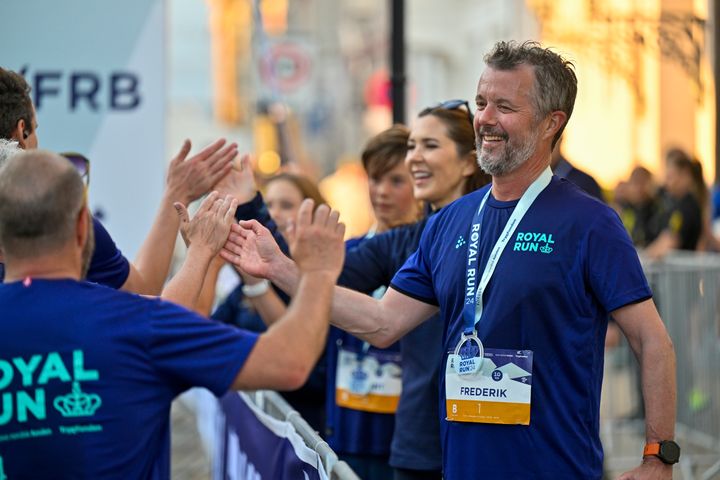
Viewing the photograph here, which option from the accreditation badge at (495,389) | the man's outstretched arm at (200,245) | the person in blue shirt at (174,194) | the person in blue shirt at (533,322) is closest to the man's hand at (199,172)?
the person in blue shirt at (174,194)

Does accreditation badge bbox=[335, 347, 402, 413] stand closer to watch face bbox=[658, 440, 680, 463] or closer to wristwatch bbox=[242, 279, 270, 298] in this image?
wristwatch bbox=[242, 279, 270, 298]

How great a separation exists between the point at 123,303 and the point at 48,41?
3323mm

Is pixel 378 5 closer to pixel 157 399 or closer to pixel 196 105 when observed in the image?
pixel 196 105

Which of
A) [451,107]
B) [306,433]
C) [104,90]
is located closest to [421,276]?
[306,433]

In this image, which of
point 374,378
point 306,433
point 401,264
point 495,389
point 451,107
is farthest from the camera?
point 374,378

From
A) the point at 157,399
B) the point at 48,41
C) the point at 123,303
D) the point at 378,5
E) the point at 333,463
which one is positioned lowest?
the point at 333,463

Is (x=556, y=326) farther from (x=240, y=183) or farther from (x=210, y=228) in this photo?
(x=240, y=183)

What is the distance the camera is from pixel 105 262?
4.01 metres

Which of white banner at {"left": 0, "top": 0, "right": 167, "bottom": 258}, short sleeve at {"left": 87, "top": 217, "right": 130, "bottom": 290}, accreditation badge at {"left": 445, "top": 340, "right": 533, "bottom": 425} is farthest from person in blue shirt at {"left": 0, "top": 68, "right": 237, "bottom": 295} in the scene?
white banner at {"left": 0, "top": 0, "right": 167, "bottom": 258}

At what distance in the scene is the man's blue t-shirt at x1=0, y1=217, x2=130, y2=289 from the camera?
397 centimetres

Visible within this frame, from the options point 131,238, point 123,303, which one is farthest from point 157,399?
point 131,238

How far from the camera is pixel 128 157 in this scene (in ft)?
19.6

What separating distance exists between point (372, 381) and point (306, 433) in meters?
1.35

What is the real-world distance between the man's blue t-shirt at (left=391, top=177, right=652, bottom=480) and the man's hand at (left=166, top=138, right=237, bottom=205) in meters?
1.28
